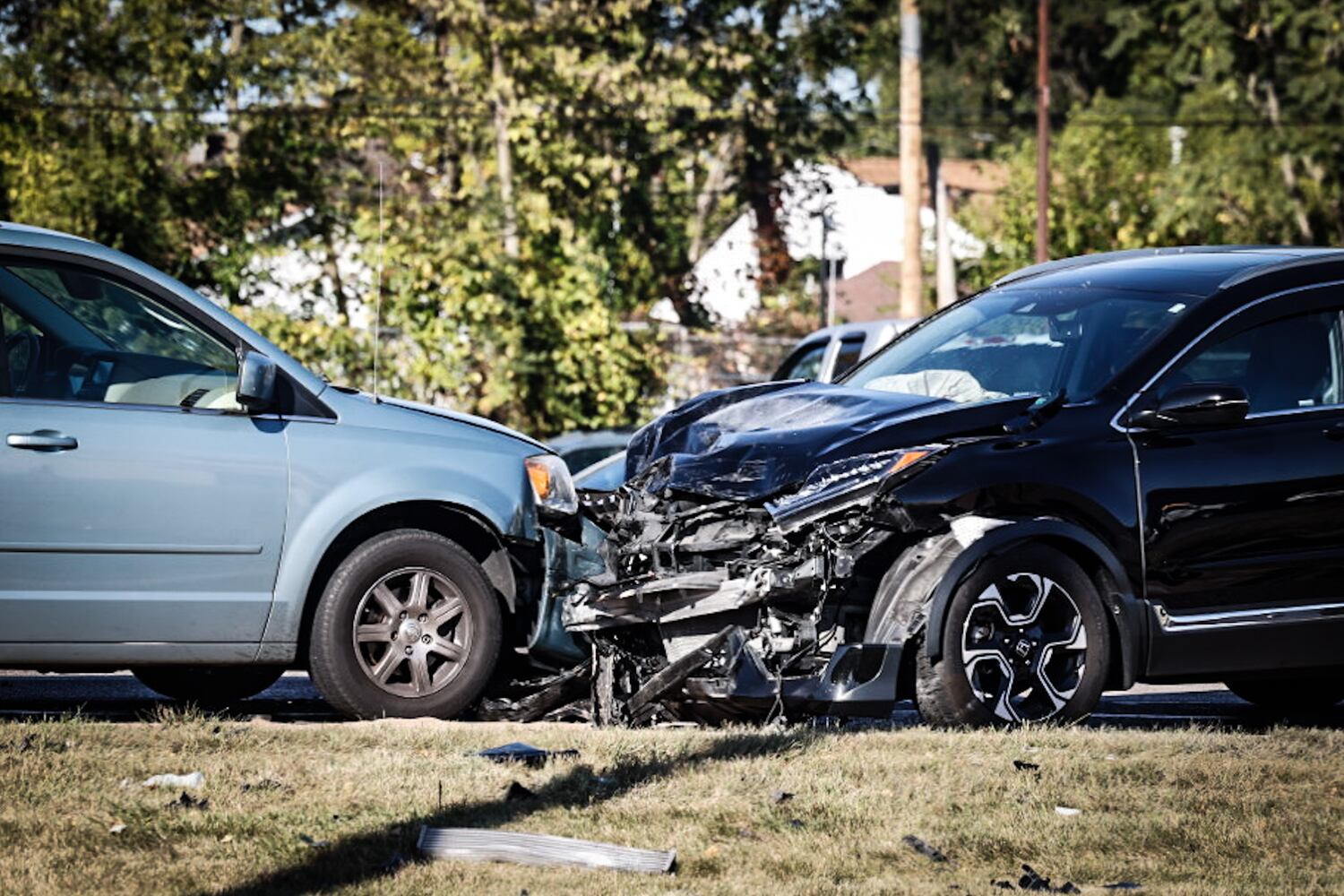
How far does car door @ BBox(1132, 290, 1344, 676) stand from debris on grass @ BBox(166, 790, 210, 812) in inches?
146

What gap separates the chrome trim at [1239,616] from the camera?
787 centimetres

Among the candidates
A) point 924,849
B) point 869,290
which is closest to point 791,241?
point 924,849

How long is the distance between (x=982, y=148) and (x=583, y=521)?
220ft

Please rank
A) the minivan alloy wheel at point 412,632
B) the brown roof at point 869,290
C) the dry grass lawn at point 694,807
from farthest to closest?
1. the brown roof at point 869,290
2. the minivan alloy wheel at point 412,632
3. the dry grass lawn at point 694,807

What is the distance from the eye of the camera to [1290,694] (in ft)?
30.5

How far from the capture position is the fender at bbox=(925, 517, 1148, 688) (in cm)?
743

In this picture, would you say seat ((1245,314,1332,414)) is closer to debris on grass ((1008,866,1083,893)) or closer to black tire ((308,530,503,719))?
black tire ((308,530,503,719))

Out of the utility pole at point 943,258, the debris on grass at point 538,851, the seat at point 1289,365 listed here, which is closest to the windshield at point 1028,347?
the seat at point 1289,365

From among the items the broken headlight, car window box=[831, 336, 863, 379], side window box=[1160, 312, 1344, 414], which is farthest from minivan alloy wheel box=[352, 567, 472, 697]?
car window box=[831, 336, 863, 379]

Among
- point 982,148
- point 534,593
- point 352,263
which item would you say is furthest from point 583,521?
point 982,148

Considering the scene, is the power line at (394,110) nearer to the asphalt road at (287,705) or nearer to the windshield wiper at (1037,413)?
the asphalt road at (287,705)

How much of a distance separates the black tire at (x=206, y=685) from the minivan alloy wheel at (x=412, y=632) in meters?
1.18

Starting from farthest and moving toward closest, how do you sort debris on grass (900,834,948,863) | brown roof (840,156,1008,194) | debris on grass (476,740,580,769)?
1. brown roof (840,156,1008,194)
2. debris on grass (476,740,580,769)
3. debris on grass (900,834,948,863)

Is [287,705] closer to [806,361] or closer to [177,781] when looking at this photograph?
[177,781]
